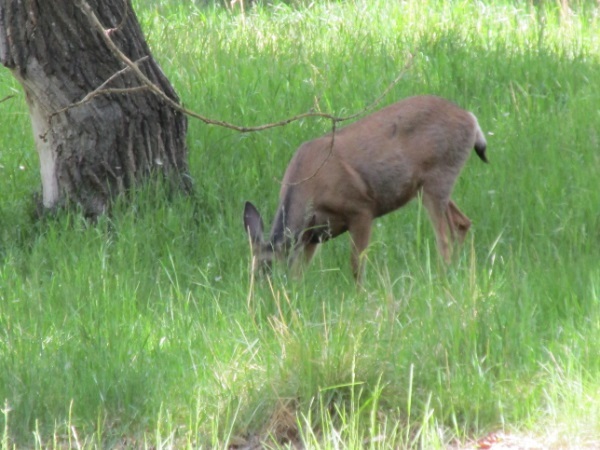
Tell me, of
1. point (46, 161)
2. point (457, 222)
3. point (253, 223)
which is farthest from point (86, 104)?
point (457, 222)

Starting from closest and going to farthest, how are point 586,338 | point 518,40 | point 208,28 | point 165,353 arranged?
point 586,338
point 165,353
point 518,40
point 208,28

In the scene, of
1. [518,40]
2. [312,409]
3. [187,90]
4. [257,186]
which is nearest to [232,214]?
[257,186]

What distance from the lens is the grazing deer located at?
700 cm

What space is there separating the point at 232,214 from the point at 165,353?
2519 millimetres

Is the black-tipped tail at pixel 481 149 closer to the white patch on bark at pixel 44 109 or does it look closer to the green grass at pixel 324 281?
the green grass at pixel 324 281

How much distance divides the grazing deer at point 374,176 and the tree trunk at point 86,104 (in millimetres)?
1223

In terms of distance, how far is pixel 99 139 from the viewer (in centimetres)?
771

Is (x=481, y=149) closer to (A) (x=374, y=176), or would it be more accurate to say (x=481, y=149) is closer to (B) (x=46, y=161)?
(A) (x=374, y=176)

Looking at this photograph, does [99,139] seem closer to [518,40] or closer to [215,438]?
[215,438]

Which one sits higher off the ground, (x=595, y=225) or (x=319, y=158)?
(x=319, y=158)

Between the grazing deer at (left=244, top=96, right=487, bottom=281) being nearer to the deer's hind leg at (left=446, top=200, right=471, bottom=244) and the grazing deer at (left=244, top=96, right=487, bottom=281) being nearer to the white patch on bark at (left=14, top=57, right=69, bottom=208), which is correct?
the deer's hind leg at (left=446, top=200, right=471, bottom=244)

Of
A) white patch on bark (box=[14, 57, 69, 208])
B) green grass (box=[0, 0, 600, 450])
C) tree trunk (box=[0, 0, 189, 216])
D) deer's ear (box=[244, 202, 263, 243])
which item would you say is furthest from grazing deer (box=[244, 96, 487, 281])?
white patch on bark (box=[14, 57, 69, 208])

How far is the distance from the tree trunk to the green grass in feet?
0.76

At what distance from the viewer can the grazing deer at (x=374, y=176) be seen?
7.00 meters
